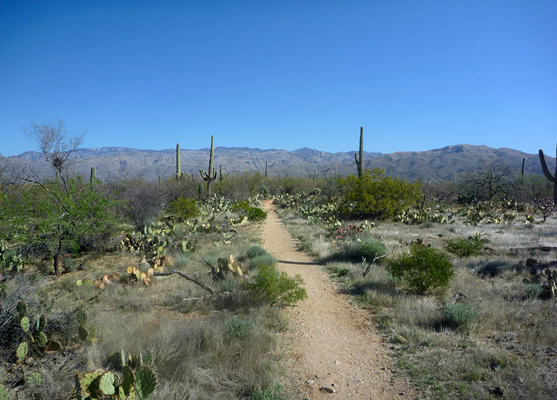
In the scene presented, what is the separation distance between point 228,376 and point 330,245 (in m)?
8.13

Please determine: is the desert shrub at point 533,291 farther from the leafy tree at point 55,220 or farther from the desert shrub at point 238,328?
the leafy tree at point 55,220

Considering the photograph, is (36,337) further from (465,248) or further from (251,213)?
(251,213)

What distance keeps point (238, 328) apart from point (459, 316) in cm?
339

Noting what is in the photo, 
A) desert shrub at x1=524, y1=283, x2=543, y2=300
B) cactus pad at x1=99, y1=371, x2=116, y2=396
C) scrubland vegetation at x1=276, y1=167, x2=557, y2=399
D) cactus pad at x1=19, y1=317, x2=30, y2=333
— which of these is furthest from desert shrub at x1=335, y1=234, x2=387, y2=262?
cactus pad at x1=19, y1=317, x2=30, y2=333

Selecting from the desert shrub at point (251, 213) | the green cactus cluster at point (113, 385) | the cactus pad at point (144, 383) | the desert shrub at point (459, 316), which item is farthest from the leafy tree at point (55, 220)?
the desert shrub at point (251, 213)

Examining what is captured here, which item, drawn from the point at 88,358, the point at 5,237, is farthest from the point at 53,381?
the point at 5,237

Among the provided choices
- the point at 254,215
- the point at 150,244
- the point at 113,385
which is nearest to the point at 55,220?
the point at 150,244

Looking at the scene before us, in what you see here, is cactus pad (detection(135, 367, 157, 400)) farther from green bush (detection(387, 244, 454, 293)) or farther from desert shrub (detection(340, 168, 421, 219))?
desert shrub (detection(340, 168, 421, 219))

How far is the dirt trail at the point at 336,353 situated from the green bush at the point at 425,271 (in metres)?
1.42

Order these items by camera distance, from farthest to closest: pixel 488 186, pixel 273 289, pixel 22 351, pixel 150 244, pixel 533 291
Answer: pixel 488 186 < pixel 150 244 < pixel 273 289 < pixel 533 291 < pixel 22 351

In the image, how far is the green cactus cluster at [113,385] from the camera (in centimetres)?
262

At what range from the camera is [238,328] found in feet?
15.0

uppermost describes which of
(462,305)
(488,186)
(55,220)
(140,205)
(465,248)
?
(488,186)

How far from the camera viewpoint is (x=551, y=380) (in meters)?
3.43
